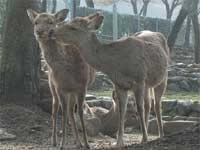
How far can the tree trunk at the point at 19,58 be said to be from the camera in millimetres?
11539

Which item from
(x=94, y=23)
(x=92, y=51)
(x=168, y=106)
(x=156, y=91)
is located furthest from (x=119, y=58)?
(x=168, y=106)

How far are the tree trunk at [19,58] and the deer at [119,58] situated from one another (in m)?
3.04

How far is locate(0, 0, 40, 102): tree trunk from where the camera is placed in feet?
37.9

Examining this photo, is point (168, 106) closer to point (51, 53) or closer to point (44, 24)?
point (51, 53)

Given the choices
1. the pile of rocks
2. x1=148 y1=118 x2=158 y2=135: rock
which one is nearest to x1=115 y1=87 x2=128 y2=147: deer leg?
x1=148 y1=118 x2=158 y2=135: rock

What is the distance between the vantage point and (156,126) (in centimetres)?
1100

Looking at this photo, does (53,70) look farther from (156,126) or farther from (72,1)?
(72,1)

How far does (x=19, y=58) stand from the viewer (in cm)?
1162

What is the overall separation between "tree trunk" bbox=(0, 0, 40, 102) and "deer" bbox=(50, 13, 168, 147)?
3.04m

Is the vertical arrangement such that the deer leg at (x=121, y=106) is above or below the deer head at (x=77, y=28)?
below

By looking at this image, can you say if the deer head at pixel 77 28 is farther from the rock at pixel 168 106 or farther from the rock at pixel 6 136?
the rock at pixel 168 106

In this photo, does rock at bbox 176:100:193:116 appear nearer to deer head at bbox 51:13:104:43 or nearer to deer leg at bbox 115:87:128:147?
deer leg at bbox 115:87:128:147

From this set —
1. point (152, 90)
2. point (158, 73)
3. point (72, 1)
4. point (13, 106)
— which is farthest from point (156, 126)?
point (72, 1)

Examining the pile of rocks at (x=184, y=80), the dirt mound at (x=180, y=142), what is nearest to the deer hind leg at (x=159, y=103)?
the dirt mound at (x=180, y=142)
